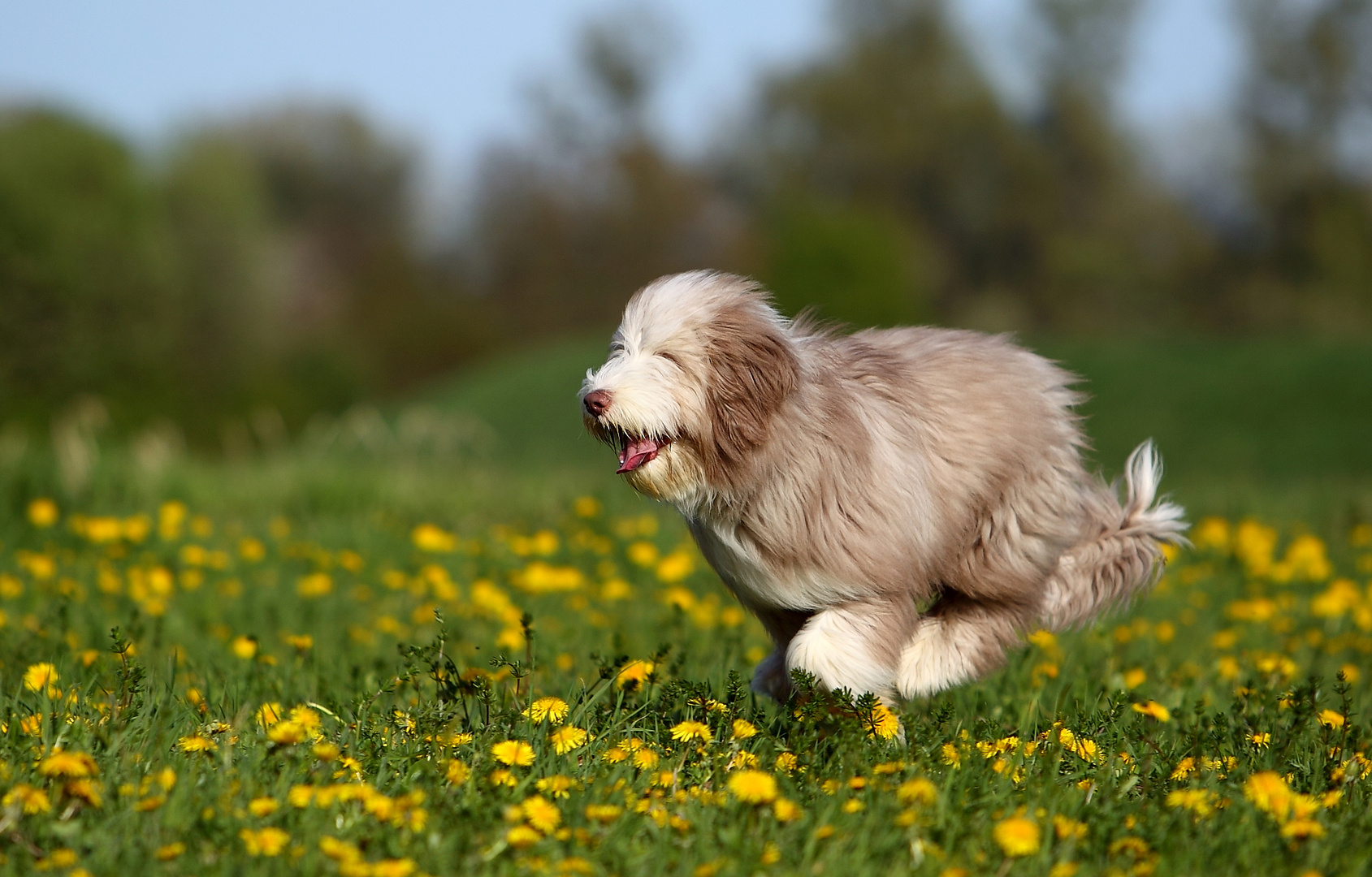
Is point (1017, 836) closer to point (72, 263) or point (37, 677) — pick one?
point (37, 677)

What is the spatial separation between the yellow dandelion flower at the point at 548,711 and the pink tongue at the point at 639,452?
2.02 feet

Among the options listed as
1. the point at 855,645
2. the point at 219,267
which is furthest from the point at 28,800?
the point at 219,267

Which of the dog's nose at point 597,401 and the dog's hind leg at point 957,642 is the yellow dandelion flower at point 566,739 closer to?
the dog's nose at point 597,401

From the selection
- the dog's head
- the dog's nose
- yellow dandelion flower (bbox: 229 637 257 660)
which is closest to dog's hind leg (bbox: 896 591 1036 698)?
the dog's head

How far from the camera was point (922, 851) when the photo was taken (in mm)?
2506

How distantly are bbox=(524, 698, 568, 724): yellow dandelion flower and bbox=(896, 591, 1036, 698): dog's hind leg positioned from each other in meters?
1.00

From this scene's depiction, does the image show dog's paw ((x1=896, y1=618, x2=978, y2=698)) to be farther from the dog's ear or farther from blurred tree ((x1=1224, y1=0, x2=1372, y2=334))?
blurred tree ((x1=1224, y1=0, x2=1372, y2=334))

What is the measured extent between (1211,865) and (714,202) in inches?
1731

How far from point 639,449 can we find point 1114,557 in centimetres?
168

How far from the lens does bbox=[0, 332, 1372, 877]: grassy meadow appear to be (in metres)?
2.49

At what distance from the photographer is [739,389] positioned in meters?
3.24

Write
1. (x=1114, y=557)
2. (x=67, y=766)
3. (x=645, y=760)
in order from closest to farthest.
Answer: (x=67, y=766) < (x=645, y=760) < (x=1114, y=557)

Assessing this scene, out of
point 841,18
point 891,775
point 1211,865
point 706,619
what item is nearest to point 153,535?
point 706,619

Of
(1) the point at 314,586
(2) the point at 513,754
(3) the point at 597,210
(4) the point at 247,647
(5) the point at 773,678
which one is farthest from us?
(3) the point at 597,210
